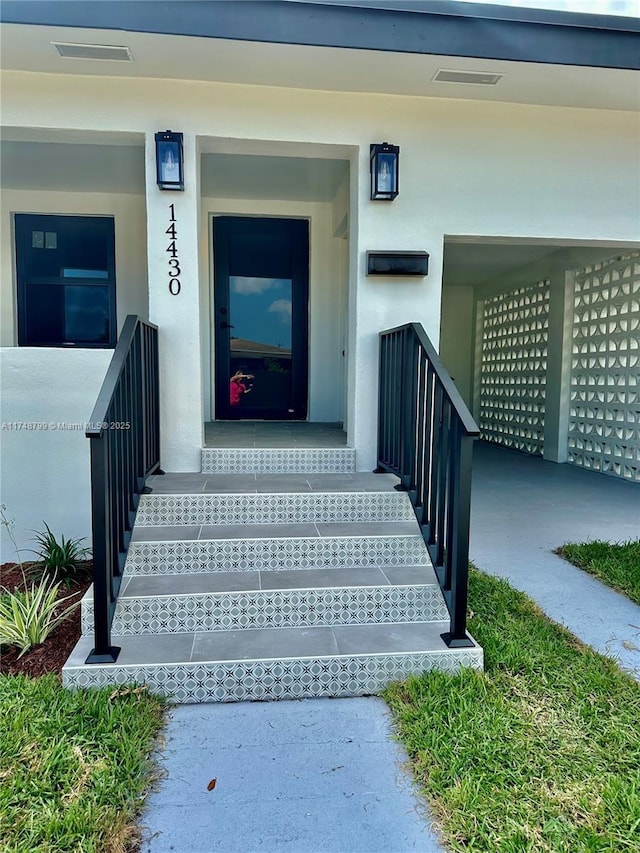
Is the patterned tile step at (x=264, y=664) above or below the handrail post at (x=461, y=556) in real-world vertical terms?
below

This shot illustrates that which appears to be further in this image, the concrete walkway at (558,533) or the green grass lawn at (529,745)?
the concrete walkway at (558,533)

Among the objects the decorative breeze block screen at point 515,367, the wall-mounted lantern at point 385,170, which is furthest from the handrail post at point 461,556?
the decorative breeze block screen at point 515,367

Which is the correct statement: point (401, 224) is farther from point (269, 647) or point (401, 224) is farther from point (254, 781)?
point (254, 781)

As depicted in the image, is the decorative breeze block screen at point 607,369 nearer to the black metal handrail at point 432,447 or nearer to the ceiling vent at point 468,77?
the ceiling vent at point 468,77

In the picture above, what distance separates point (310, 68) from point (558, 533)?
11.6ft

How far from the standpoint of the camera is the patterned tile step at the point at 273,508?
3029mm

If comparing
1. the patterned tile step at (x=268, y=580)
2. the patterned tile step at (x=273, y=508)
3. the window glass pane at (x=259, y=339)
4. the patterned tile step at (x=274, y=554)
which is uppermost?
the window glass pane at (x=259, y=339)

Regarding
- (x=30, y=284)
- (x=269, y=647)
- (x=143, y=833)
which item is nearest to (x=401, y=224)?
(x=269, y=647)

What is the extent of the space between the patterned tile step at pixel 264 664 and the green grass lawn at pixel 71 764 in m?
0.09

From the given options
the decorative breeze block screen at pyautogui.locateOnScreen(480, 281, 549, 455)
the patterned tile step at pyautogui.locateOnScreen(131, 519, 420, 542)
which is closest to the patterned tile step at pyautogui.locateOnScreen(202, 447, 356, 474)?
the patterned tile step at pyautogui.locateOnScreen(131, 519, 420, 542)

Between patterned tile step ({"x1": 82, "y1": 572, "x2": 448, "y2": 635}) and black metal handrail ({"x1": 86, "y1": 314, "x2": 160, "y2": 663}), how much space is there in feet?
0.60

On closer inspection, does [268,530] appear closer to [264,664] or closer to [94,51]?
[264,664]

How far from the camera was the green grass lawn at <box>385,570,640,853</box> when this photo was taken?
1469 mm

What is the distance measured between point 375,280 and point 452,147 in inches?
41.8
